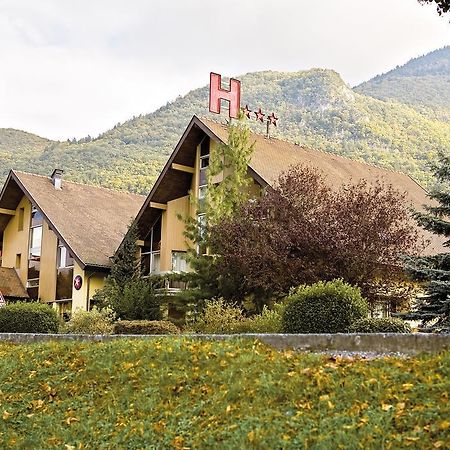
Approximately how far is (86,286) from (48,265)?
11.4 feet

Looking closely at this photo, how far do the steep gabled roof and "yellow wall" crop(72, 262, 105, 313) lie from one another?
10.8ft

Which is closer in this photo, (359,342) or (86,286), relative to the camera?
(359,342)

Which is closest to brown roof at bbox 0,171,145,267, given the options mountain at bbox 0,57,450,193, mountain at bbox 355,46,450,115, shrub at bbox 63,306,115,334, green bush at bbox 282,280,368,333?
shrub at bbox 63,306,115,334

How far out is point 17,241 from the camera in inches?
1628

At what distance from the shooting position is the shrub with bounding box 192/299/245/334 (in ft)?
72.2

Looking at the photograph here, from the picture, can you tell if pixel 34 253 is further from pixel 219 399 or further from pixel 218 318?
pixel 219 399

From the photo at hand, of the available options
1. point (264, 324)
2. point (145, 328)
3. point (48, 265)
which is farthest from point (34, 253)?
point (264, 324)

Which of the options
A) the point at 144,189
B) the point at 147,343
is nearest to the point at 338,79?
the point at 144,189

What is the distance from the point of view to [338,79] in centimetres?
9850

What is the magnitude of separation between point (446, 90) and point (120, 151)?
60032 millimetres

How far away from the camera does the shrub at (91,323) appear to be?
2553 centimetres

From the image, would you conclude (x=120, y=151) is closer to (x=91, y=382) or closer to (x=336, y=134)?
(x=336, y=134)

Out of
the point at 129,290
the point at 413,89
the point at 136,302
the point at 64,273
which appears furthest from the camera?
the point at 413,89

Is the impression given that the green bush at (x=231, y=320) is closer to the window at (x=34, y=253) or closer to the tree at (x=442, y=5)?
the tree at (x=442, y=5)
